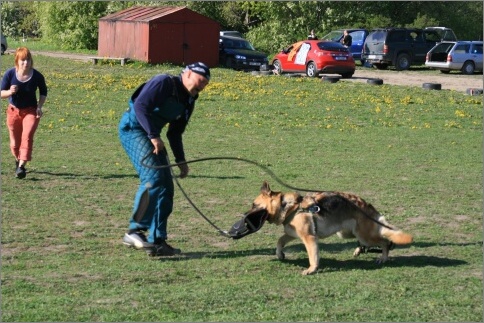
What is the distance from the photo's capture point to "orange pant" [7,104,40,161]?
40.4 feet

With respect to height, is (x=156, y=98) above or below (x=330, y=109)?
above

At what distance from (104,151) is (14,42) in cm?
5219

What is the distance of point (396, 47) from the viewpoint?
4062 cm

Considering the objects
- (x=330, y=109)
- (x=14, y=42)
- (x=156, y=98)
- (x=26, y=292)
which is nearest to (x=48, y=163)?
(x=156, y=98)

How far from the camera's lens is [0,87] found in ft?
40.7

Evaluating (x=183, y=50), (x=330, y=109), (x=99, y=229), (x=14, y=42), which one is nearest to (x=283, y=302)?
(x=99, y=229)

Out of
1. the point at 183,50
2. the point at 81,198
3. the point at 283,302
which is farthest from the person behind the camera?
the point at 183,50

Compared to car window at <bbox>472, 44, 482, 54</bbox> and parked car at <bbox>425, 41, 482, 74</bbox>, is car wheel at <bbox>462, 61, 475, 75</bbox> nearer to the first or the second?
parked car at <bbox>425, 41, 482, 74</bbox>

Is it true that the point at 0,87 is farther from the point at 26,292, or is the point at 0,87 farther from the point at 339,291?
the point at 339,291

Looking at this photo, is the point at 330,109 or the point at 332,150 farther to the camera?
the point at 330,109

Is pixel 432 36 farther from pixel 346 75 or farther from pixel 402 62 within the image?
pixel 346 75

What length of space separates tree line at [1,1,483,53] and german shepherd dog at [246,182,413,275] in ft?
143

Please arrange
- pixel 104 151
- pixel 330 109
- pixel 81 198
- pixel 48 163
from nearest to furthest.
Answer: pixel 81 198
pixel 48 163
pixel 104 151
pixel 330 109

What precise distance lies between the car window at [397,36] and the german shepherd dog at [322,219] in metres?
33.3
